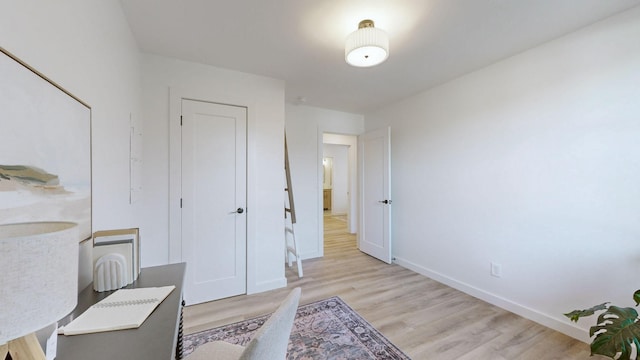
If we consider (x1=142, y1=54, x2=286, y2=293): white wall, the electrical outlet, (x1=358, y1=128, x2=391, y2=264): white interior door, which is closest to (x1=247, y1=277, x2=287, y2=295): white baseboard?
(x1=142, y1=54, x2=286, y2=293): white wall

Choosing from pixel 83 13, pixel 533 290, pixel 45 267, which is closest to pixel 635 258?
pixel 533 290

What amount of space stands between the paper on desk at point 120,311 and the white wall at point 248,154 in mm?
1345

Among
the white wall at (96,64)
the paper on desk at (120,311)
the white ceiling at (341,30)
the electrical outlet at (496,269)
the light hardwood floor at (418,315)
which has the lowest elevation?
the light hardwood floor at (418,315)

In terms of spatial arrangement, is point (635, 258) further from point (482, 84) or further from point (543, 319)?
point (482, 84)

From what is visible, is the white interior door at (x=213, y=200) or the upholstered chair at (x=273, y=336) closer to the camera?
the upholstered chair at (x=273, y=336)

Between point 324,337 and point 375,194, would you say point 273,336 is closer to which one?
point 324,337

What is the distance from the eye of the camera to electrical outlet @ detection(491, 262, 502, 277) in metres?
2.41

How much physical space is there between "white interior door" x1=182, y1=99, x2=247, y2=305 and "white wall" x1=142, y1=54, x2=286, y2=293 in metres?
0.08

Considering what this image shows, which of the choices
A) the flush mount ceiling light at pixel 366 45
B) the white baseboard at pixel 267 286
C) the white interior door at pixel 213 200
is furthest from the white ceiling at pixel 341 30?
the white baseboard at pixel 267 286

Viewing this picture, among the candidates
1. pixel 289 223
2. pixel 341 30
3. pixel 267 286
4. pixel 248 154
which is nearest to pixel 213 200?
pixel 248 154

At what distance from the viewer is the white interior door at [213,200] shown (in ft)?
7.88

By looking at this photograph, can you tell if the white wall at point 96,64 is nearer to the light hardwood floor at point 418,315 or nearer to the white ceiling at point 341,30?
the white ceiling at point 341,30

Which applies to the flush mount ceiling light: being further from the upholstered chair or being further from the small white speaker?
the small white speaker

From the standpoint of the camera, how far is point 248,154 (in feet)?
8.68
